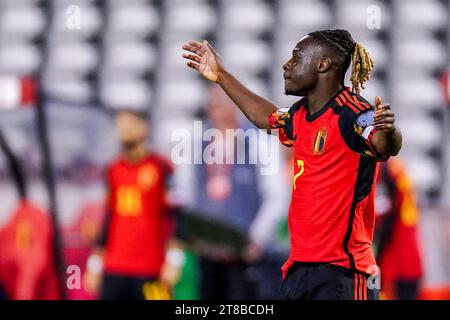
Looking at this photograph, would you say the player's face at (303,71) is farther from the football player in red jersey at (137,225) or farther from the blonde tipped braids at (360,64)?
the football player in red jersey at (137,225)

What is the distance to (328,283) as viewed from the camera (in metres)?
2.47

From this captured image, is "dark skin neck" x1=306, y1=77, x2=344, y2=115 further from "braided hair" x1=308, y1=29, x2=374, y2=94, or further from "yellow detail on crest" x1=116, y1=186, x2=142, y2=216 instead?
"yellow detail on crest" x1=116, y1=186, x2=142, y2=216

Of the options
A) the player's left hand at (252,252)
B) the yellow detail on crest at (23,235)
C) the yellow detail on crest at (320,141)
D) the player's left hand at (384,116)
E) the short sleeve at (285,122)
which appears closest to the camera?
the player's left hand at (384,116)

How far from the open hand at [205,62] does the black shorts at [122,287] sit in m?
2.35

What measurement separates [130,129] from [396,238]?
1.66 metres

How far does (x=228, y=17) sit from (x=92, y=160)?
114cm

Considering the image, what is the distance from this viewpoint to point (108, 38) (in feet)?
16.6

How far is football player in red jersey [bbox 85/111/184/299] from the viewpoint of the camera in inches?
194

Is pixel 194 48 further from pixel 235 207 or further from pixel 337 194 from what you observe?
pixel 235 207

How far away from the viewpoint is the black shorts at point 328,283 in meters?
2.47

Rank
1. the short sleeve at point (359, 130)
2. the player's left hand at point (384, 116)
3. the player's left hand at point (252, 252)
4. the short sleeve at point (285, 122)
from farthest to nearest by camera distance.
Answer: the player's left hand at point (252, 252)
the short sleeve at point (285, 122)
the short sleeve at point (359, 130)
the player's left hand at point (384, 116)

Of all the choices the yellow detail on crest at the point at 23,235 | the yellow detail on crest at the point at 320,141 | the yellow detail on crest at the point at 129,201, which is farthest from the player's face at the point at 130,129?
the yellow detail on crest at the point at 320,141
